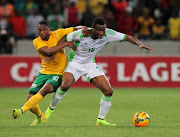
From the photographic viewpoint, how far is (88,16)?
19.4 metres

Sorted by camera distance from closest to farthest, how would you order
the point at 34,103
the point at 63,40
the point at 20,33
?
1. the point at 34,103
2. the point at 63,40
3. the point at 20,33

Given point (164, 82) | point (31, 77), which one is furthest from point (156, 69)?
point (31, 77)

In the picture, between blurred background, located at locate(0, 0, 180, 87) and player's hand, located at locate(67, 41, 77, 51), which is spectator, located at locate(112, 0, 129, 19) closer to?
blurred background, located at locate(0, 0, 180, 87)

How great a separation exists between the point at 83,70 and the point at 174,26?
38.5ft

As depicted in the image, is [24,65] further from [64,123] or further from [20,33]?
[64,123]

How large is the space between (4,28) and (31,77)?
2290mm

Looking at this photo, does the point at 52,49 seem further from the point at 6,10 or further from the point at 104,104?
the point at 6,10

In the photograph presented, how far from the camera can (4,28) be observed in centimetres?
1902

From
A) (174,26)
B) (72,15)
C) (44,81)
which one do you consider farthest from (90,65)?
(174,26)

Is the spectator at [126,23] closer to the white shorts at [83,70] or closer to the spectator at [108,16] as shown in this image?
the spectator at [108,16]

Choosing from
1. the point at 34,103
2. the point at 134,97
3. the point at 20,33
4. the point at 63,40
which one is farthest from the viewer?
the point at 20,33

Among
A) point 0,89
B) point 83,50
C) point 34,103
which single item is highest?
point 83,50

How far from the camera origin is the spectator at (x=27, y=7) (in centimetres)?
1966

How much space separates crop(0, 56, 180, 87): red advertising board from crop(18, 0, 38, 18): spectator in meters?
2.25
